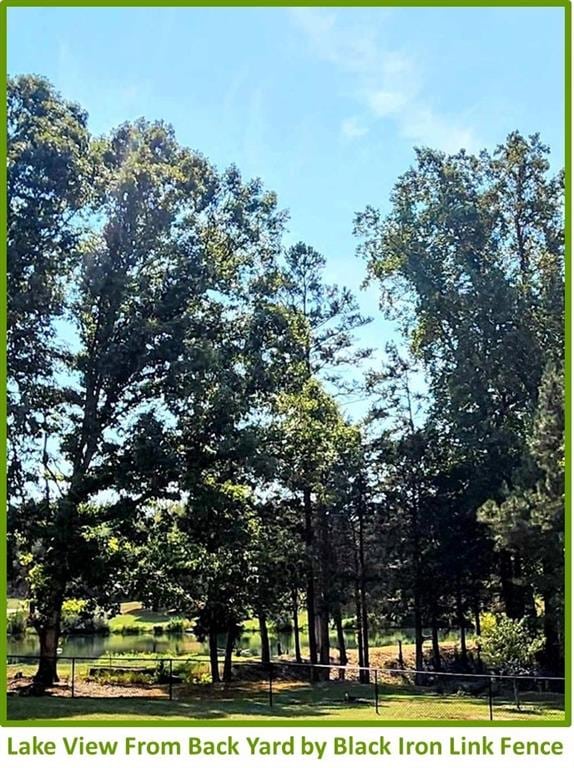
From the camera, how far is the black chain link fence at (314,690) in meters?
15.7

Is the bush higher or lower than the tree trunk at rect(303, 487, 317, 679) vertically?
lower

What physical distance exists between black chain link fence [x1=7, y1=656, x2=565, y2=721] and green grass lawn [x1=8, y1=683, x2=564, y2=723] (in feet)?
0.09

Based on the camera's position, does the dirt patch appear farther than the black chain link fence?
Yes

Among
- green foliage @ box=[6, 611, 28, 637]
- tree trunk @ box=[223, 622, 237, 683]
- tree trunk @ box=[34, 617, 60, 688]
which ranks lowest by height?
green foliage @ box=[6, 611, 28, 637]

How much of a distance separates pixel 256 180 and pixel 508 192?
8.37 metres

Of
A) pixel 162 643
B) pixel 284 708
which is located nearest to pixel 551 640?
pixel 284 708

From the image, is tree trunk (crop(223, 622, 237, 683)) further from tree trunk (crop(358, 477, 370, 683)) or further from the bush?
the bush

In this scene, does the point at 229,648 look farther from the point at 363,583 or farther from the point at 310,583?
the point at 363,583

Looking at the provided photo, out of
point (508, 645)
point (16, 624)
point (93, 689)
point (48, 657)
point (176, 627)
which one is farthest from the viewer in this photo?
point (176, 627)

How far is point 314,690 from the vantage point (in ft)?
69.4

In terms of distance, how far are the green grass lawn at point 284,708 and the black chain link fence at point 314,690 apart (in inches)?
1.0

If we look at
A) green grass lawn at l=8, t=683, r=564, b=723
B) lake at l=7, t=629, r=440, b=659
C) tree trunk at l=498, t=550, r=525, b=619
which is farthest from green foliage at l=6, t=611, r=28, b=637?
tree trunk at l=498, t=550, r=525, b=619

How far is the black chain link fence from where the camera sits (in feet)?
51.6

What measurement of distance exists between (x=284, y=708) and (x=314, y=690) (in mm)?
5319
